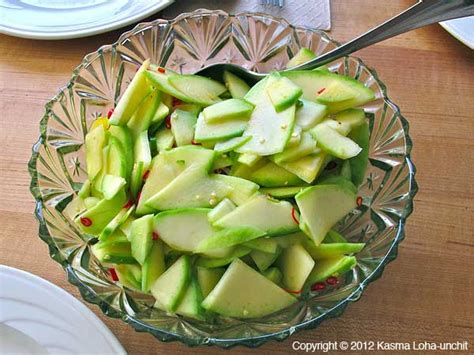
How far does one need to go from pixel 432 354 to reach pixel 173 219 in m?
0.44

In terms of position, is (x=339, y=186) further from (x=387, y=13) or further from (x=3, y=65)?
(x=3, y=65)

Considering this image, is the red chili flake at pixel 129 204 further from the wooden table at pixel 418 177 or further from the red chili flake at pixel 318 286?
the red chili flake at pixel 318 286

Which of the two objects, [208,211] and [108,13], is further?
[108,13]

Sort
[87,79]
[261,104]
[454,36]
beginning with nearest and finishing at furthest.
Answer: [261,104], [87,79], [454,36]

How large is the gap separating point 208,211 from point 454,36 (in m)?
0.68

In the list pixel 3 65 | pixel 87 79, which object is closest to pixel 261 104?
pixel 87 79

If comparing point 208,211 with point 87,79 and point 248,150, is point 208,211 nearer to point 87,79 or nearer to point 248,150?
point 248,150

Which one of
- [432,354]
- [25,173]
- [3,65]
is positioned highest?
[3,65]

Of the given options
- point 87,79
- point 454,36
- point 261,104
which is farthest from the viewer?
point 454,36

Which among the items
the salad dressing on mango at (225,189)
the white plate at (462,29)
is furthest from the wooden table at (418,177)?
the salad dressing on mango at (225,189)

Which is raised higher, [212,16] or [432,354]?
[212,16]

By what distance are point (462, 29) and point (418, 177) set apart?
35 centimetres

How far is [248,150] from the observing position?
0.81 m

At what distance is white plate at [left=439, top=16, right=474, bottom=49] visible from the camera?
1.11 meters
